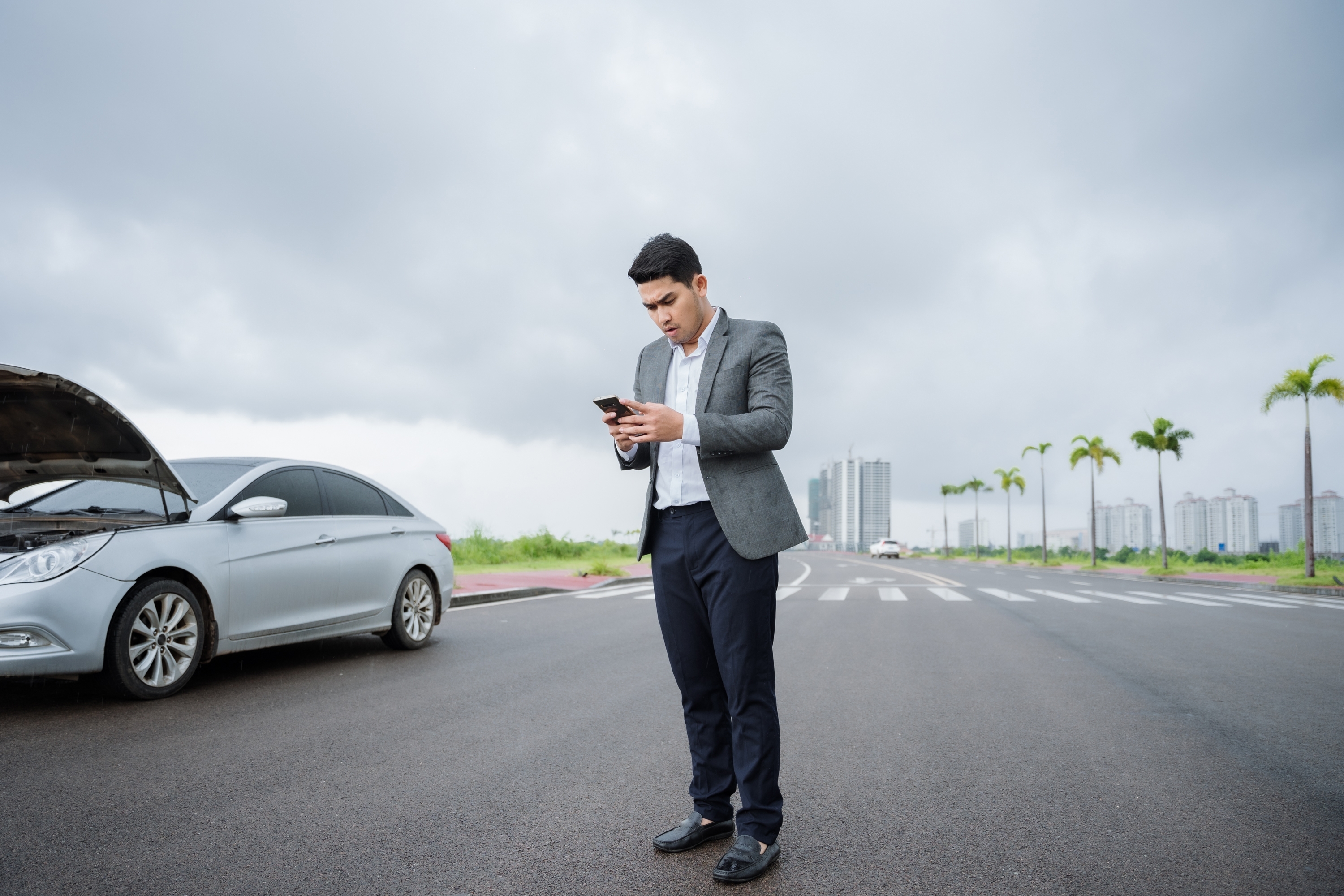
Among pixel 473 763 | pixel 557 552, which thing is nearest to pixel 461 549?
pixel 557 552

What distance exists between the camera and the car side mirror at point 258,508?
5500mm

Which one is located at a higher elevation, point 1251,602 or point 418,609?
point 418,609

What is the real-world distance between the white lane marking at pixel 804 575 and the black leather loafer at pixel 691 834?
1836 centimetres

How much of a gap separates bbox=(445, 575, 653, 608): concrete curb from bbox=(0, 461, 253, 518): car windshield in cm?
456

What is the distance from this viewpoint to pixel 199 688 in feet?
18.0

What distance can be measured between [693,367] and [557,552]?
103 ft

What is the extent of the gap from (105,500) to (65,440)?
0.57 metres

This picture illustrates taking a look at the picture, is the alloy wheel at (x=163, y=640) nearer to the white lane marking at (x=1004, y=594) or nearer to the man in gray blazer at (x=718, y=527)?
the man in gray blazer at (x=718, y=527)

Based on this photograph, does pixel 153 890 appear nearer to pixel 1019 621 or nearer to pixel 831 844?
pixel 831 844

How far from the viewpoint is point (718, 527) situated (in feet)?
8.89

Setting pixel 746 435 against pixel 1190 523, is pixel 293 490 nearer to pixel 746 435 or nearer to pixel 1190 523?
pixel 746 435

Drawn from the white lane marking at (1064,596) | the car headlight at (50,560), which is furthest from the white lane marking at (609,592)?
the car headlight at (50,560)

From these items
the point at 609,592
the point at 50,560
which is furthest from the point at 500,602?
the point at 50,560

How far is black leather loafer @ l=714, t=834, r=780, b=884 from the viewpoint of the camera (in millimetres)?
2537
